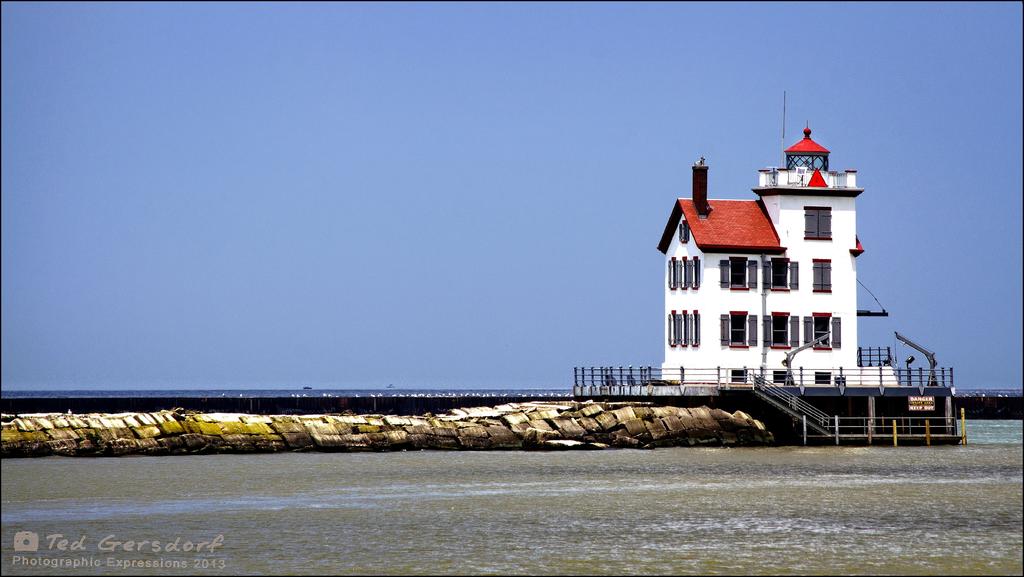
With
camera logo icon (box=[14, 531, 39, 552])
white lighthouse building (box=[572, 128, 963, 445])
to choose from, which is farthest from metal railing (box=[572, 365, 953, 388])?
camera logo icon (box=[14, 531, 39, 552])

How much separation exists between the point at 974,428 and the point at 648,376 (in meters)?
38.2

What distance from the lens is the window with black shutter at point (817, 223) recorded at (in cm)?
6831

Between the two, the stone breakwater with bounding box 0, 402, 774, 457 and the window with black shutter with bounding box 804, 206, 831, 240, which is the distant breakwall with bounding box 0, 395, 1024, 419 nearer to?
the stone breakwater with bounding box 0, 402, 774, 457

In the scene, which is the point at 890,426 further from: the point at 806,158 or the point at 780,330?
the point at 806,158

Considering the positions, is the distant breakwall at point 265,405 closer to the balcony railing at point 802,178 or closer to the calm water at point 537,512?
the balcony railing at point 802,178

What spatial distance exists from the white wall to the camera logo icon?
123 feet

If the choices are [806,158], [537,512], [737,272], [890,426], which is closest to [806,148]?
[806,158]

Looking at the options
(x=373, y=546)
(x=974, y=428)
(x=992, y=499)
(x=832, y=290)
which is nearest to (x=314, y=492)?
(x=373, y=546)

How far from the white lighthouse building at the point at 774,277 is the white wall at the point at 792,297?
45 mm

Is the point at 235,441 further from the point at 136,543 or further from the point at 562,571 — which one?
the point at 562,571

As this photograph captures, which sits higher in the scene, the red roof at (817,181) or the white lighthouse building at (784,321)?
the red roof at (817,181)

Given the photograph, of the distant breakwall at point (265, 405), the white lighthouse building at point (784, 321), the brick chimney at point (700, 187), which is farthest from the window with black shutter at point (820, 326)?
the distant breakwall at point (265, 405)

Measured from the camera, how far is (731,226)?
68.6 metres

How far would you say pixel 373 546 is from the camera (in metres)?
34.0
